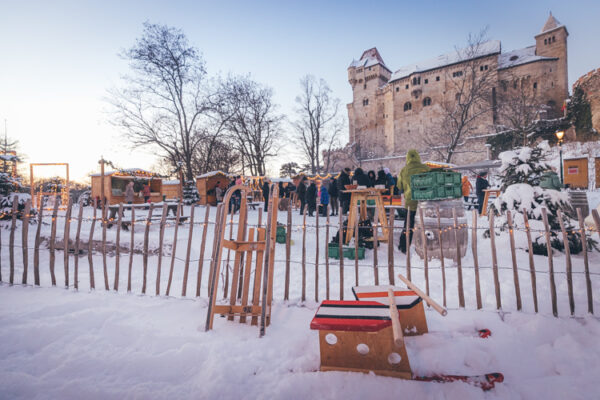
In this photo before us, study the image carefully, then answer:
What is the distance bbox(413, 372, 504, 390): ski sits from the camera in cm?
181

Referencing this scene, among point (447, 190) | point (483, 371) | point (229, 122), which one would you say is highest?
point (229, 122)

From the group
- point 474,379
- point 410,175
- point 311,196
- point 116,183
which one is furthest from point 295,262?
point 116,183

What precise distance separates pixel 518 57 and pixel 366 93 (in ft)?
71.2

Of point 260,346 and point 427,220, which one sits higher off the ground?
point 427,220

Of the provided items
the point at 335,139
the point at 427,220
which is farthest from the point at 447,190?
the point at 335,139

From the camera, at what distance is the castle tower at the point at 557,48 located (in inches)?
1299

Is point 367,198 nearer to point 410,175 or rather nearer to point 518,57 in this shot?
point 410,175

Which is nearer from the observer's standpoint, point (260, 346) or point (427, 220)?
point (260, 346)

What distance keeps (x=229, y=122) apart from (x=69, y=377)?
82.4 feet

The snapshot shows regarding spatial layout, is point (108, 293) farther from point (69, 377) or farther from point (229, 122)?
point (229, 122)

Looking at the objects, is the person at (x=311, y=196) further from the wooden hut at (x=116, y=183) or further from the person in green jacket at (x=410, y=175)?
the wooden hut at (x=116, y=183)

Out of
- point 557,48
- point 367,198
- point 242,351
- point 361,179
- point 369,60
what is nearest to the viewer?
point 242,351

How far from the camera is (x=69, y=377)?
6.52 feet

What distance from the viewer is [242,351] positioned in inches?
88.6
